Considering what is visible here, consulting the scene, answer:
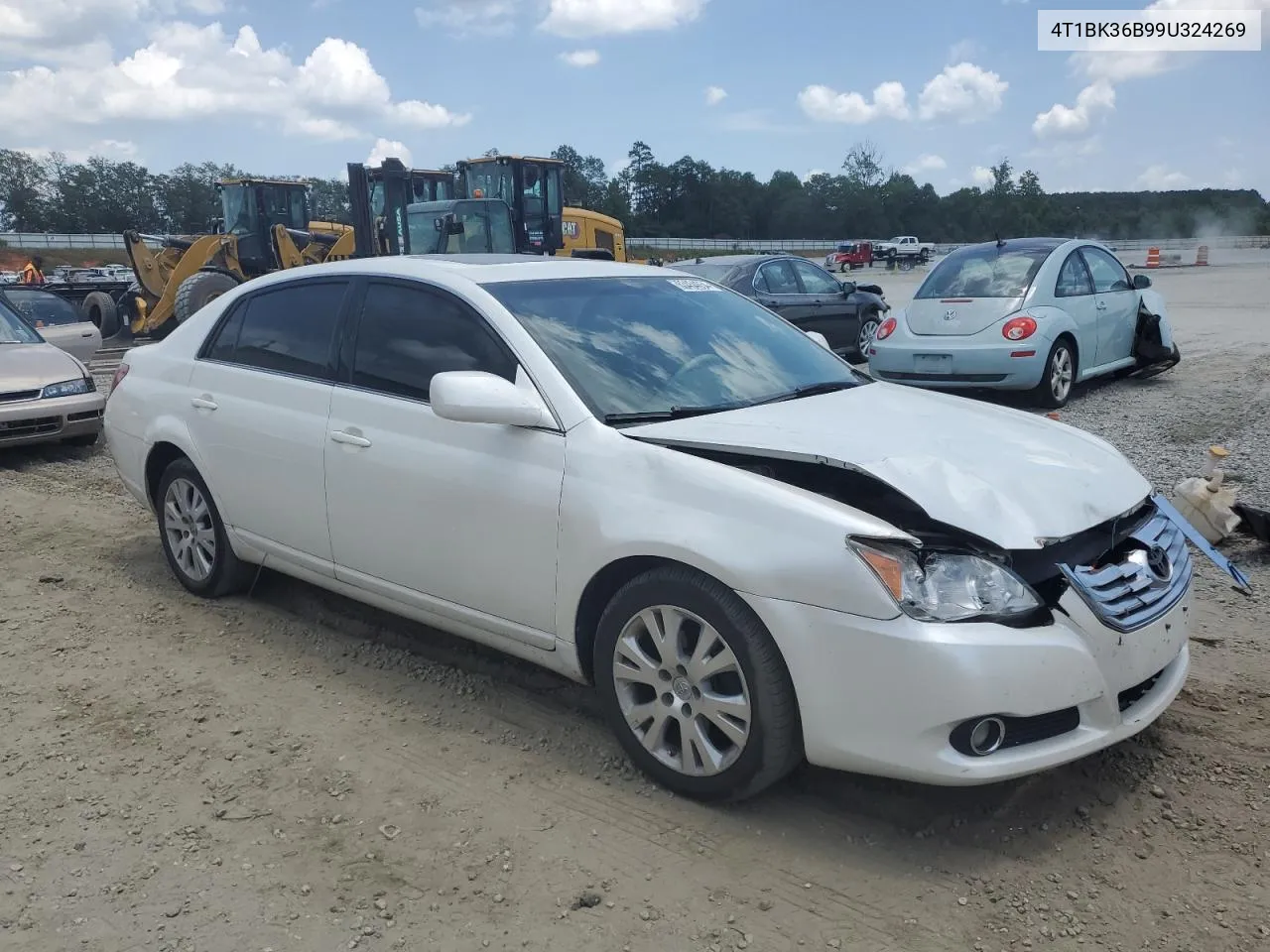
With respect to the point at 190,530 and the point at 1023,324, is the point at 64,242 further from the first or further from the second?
the point at 190,530

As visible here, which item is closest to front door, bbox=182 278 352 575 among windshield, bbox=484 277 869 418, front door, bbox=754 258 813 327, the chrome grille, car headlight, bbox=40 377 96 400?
windshield, bbox=484 277 869 418

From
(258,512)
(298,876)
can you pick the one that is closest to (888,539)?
(298,876)

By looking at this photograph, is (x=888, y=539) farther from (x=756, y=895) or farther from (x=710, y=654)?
(x=756, y=895)

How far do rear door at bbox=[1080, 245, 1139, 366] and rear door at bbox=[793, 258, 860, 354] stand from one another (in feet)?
10.5

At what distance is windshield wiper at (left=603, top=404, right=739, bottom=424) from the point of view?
351 centimetres

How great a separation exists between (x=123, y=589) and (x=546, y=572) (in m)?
3.07

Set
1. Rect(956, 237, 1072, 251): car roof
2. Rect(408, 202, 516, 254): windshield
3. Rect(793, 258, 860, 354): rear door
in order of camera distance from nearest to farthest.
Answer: Rect(956, 237, 1072, 251): car roof < Rect(793, 258, 860, 354): rear door < Rect(408, 202, 516, 254): windshield

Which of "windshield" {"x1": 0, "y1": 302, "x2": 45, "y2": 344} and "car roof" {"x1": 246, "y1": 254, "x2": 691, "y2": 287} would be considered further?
"windshield" {"x1": 0, "y1": 302, "x2": 45, "y2": 344}

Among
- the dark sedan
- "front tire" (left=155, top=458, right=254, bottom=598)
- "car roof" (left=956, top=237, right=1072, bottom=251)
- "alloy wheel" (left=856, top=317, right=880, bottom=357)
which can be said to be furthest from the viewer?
"alloy wheel" (left=856, top=317, right=880, bottom=357)

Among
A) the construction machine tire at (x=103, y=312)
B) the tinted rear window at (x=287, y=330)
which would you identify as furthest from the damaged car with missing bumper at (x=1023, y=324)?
the construction machine tire at (x=103, y=312)

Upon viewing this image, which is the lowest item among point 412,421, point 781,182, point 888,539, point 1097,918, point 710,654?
point 1097,918

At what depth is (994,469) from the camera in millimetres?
3193

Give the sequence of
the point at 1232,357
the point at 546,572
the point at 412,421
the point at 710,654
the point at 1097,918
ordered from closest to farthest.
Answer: the point at 1097,918 < the point at 710,654 < the point at 546,572 < the point at 412,421 < the point at 1232,357

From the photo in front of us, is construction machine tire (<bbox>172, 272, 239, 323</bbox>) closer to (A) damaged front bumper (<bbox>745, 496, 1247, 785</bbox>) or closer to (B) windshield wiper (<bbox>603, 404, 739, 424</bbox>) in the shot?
(B) windshield wiper (<bbox>603, 404, 739, 424</bbox>)
